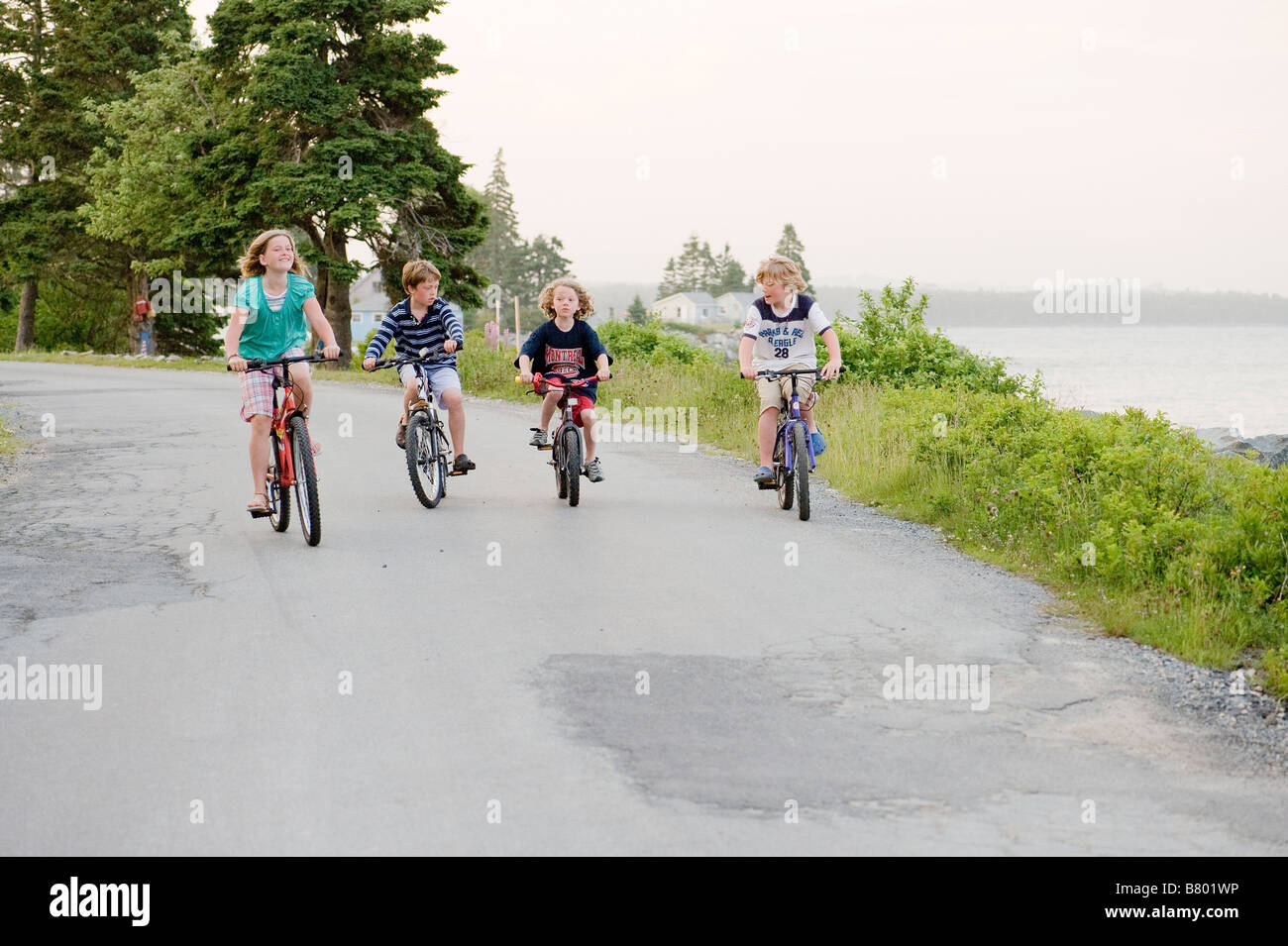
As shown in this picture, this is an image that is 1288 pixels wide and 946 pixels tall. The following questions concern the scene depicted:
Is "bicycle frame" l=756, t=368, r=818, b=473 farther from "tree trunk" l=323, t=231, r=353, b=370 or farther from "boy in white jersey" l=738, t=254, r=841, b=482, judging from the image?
"tree trunk" l=323, t=231, r=353, b=370

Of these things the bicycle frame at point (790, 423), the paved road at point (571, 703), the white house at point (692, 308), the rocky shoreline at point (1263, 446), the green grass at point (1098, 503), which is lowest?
the rocky shoreline at point (1263, 446)

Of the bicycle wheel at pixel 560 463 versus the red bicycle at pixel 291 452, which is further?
the bicycle wheel at pixel 560 463

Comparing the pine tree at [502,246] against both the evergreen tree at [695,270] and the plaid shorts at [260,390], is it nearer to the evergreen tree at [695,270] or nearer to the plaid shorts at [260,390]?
the evergreen tree at [695,270]

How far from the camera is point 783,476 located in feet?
35.4

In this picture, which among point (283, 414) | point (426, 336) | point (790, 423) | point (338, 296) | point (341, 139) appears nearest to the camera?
point (283, 414)

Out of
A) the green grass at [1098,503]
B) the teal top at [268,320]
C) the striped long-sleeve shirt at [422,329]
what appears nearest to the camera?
the green grass at [1098,503]

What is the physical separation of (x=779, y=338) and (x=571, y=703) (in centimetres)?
571

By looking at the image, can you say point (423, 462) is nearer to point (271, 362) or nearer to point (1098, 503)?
point (271, 362)

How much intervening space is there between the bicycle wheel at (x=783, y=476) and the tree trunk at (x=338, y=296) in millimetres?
29512

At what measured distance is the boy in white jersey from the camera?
1041 cm

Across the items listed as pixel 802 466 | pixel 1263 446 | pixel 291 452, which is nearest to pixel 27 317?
pixel 1263 446

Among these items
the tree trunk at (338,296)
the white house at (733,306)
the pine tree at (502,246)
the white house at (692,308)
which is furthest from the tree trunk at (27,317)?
the white house at (733,306)

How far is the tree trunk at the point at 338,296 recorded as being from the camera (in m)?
39.1
